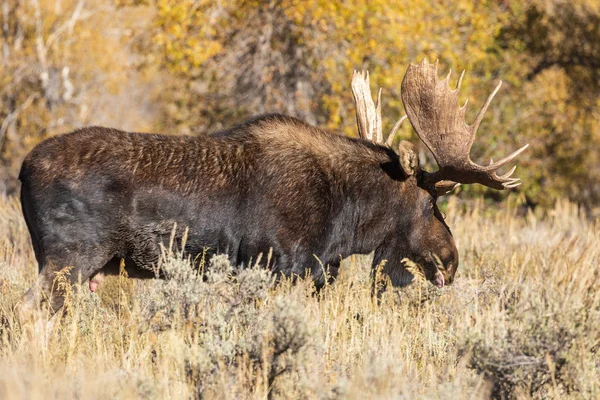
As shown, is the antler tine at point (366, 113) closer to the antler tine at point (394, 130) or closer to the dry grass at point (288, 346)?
the antler tine at point (394, 130)

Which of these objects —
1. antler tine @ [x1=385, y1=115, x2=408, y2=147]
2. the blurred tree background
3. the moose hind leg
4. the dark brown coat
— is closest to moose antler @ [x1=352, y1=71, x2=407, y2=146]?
antler tine @ [x1=385, y1=115, x2=408, y2=147]

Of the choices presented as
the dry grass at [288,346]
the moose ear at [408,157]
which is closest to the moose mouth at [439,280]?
the dry grass at [288,346]

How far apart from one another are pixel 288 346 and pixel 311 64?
9656 mm

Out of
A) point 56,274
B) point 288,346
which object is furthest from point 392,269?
point 56,274

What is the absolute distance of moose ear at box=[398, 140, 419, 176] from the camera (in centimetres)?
709

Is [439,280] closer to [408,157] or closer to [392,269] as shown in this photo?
[392,269]

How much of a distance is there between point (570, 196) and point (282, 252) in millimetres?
14136

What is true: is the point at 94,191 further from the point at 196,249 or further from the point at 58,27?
the point at 58,27

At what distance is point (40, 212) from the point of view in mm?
6137

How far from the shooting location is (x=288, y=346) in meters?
5.07

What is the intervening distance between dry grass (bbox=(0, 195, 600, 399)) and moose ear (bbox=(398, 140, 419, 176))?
3.19 feet

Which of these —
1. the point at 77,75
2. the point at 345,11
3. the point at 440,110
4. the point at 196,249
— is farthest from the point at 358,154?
the point at 77,75

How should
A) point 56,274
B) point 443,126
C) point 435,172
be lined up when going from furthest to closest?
point 435,172
point 443,126
point 56,274

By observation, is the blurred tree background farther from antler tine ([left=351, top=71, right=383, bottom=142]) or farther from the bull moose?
the bull moose
